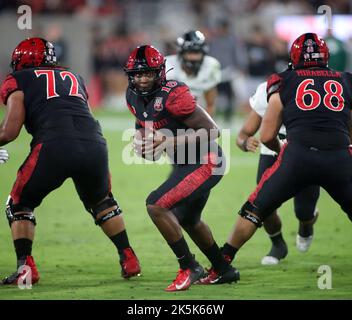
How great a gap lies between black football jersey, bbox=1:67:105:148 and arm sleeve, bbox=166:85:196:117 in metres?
0.64

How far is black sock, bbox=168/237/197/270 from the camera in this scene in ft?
20.5

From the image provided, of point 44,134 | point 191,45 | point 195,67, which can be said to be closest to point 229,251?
point 44,134

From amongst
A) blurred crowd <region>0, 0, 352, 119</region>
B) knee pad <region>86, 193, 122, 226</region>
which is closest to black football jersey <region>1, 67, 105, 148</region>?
knee pad <region>86, 193, 122, 226</region>

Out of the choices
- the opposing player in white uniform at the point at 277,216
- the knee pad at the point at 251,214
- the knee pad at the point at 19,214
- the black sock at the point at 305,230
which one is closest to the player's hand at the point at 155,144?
the knee pad at the point at 251,214

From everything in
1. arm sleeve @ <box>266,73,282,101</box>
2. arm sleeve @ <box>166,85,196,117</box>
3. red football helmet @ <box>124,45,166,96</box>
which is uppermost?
red football helmet @ <box>124,45,166,96</box>

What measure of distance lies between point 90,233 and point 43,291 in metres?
2.56

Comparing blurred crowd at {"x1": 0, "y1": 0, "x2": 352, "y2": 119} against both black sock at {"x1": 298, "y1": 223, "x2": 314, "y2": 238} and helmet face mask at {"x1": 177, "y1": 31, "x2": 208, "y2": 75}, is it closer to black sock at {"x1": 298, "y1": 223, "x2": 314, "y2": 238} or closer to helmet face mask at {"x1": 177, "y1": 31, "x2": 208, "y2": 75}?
helmet face mask at {"x1": 177, "y1": 31, "x2": 208, "y2": 75}

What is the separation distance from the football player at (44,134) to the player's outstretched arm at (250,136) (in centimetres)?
107

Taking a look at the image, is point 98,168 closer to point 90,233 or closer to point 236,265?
point 236,265

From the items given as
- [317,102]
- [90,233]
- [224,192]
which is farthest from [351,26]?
[317,102]

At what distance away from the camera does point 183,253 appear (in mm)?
6285

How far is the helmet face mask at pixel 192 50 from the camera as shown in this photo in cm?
949

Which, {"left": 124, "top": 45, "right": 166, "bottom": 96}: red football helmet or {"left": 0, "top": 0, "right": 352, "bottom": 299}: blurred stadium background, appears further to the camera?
{"left": 0, "top": 0, "right": 352, "bottom": 299}: blurred stadium background

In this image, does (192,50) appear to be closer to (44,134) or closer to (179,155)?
(179,155)
